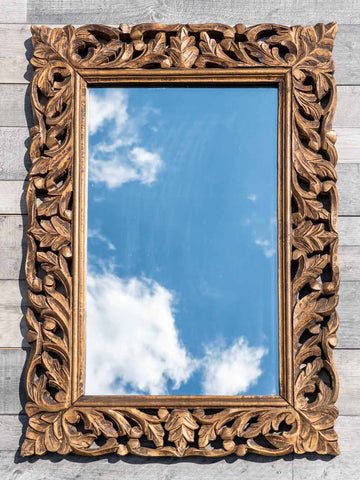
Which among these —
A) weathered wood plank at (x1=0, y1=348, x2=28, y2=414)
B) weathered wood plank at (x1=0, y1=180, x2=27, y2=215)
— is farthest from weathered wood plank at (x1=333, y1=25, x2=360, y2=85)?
weathered wood plank at (x1=0, y1=348, x2=28, y2=414)

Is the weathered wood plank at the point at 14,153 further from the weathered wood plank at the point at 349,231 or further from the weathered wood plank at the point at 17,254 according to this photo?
the weathered wood plank at the point at 349,231

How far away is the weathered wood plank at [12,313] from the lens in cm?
126

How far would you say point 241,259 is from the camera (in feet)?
4.16

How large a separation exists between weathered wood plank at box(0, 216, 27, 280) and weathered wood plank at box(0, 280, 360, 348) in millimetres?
17

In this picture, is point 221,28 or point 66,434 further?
point 221,28

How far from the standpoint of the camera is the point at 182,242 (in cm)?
128

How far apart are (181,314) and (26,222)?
1.13 ft

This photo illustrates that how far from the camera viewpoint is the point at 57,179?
1.28 meters

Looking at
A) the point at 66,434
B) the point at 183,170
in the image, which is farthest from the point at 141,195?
the point at 66,434

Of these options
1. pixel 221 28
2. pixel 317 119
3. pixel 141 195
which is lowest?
pixel 141 195

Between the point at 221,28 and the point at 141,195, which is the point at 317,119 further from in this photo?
the point at 141,195

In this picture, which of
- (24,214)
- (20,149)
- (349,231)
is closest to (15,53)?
(20,149)

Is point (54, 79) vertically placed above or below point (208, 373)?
above

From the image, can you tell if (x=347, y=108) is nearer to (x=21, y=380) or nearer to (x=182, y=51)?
(x=182, y=51)
